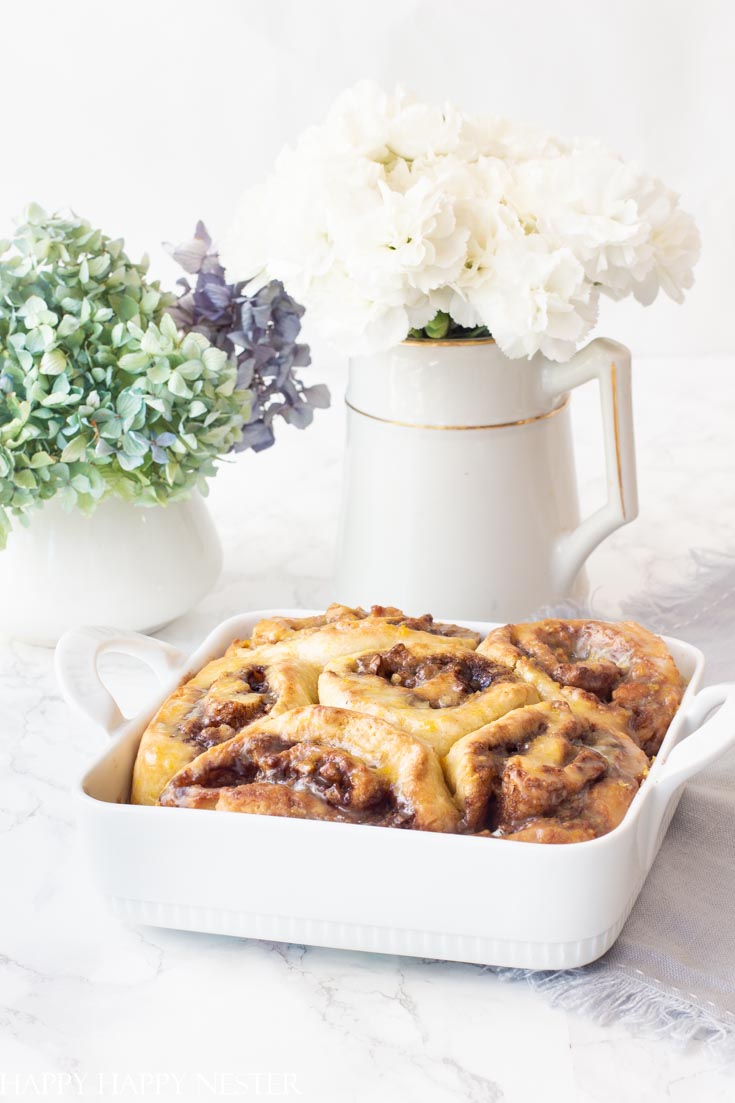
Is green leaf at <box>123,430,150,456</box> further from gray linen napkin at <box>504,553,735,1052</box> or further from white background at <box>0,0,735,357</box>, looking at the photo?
white background at <box>0,0,735,357</box>

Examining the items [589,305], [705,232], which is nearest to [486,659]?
[589,305]

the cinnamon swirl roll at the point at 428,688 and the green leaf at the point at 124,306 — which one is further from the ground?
the green leaf at the point at 124,306

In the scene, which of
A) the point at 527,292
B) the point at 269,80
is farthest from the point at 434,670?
the point at 269,80

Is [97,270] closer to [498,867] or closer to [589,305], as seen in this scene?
[589,305]

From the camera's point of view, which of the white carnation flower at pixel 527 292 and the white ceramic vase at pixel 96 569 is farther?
the white ceramic vase at pixel 96 569

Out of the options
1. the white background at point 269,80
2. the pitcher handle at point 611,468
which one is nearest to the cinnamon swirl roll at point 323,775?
the pitcher handle at point 611,468

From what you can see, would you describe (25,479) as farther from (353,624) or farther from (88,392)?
(353,624)

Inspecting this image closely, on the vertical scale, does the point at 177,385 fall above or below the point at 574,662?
above

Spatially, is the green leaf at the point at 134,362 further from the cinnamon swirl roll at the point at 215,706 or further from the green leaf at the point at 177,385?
the cinnamon swirl roll at the point at 215,706
